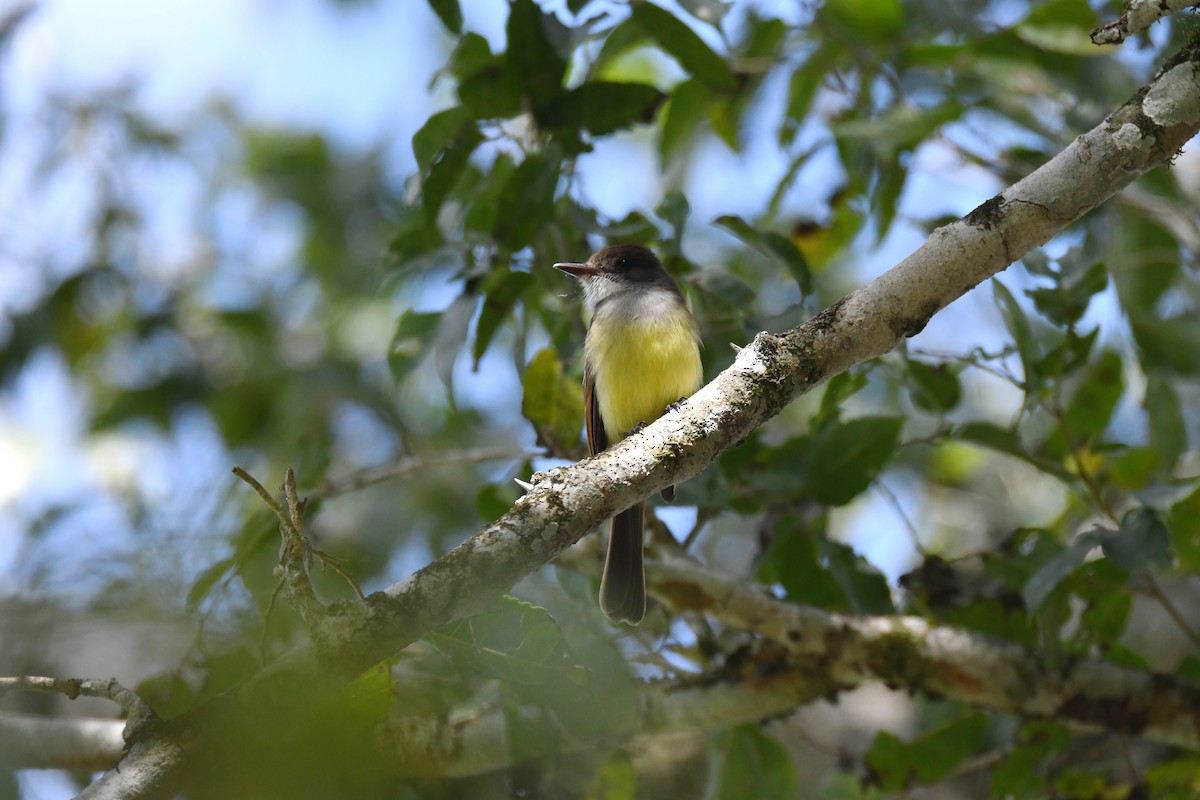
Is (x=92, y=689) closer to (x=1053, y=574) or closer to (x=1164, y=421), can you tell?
(x=1053, y=574)

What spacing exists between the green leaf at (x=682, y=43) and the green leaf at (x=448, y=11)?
0.58 metres

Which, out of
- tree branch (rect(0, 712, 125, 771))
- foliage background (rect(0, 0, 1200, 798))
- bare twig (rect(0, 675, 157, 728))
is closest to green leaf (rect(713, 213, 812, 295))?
foliage background (rect(0, 0, 1200, 798))

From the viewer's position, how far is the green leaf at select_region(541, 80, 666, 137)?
11.9 feet

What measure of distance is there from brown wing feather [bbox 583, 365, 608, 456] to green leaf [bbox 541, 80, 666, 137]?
86cm

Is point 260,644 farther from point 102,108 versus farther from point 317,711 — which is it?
point 102,108

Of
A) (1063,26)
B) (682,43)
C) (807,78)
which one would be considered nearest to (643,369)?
(682,43)

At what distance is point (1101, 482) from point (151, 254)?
698 centimetres

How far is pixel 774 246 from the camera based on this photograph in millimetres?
3514

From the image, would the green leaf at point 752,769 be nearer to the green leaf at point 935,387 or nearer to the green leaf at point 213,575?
the green leaf at point 935,387

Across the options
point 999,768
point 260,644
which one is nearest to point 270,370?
point 999,768

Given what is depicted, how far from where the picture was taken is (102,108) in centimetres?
731

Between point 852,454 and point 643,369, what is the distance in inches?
30.8

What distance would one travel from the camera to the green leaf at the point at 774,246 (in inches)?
136

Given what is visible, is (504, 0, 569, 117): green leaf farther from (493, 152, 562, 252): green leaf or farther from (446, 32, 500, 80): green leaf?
(493, 152, 562, 252): green leaf
